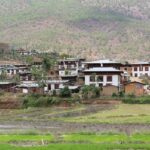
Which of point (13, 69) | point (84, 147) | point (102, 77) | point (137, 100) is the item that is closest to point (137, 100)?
point (137, 100)

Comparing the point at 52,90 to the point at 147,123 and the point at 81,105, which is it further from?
the point at 147,123

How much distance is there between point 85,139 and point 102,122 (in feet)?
47.0

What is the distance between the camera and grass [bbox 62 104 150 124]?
56750 mm

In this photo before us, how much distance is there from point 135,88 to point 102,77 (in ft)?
18.8

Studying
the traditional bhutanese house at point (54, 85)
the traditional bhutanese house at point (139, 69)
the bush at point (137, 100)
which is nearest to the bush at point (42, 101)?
the traditional bhutanese house at point (54, 85)

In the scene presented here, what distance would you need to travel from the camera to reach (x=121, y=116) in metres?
60.8

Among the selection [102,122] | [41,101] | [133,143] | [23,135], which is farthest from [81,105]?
[133,143]

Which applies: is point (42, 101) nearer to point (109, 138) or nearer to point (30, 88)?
point (30, 88)

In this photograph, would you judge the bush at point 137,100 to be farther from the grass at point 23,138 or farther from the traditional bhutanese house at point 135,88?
the grass at point 23,138

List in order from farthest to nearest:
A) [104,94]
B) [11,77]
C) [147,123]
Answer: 1. [11,77]
2. [104,94]
3. [147,123]

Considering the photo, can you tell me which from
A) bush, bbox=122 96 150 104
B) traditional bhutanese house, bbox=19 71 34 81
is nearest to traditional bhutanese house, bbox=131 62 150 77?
traditional bhutanese house, bbox=19 71 34 81

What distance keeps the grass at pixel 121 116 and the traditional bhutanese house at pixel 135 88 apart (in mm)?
12179

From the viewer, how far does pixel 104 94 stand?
260ft

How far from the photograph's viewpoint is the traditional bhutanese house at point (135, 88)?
82000 millimetres
